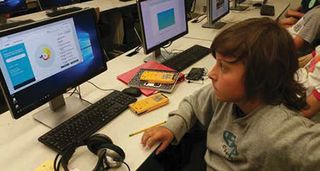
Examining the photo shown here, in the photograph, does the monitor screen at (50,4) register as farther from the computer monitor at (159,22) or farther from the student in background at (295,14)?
the student in background at (295,14)

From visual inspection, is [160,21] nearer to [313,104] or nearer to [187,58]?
[187,58]

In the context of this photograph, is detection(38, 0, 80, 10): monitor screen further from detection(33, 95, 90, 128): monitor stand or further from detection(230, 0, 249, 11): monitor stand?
detection(33, 95, 90, 128): monitor stand


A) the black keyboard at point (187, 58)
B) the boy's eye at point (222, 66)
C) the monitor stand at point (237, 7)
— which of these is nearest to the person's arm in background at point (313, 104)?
the boy's eye at point (222, 66)

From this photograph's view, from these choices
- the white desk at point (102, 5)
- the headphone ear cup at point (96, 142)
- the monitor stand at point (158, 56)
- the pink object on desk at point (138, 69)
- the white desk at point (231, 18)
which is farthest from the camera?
the white desk at point (102, 5)

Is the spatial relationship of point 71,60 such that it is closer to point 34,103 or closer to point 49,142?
point 34,103

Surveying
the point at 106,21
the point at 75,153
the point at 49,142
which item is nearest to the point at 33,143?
the point at 49,142

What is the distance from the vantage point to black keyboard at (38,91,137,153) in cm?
110

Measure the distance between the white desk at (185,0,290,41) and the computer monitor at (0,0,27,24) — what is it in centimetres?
183

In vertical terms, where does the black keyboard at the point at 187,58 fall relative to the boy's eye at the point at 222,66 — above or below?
below

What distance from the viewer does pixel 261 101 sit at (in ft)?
3.10

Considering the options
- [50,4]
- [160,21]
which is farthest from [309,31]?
[50,4]

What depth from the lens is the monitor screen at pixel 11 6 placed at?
2.93m

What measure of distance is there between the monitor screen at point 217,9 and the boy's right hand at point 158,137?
148cm

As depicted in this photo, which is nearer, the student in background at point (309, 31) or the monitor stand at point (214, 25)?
the student in background at point (309, 31)
